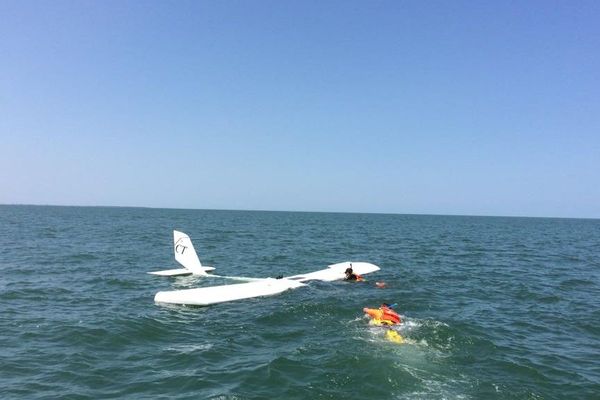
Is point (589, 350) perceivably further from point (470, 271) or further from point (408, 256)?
point (408, 256)

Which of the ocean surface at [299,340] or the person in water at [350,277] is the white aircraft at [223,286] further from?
the person in water at [350,277]

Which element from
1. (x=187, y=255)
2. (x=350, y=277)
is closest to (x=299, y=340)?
(x=350, y=277)

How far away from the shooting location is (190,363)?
1306cm

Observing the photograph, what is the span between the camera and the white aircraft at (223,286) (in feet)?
68.6

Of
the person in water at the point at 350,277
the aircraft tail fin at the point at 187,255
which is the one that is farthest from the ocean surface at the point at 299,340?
the aircraft tail fin at the point at 187,255

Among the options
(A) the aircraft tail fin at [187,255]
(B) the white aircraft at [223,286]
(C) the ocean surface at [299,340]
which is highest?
(A) the aircraft tail fin at [187,255]

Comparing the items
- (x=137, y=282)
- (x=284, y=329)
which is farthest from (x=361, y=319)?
(x=137, y=282)

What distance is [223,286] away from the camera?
23.0 m

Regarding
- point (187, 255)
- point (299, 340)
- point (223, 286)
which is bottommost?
point (299, 340)

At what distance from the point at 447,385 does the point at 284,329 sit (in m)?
7.19

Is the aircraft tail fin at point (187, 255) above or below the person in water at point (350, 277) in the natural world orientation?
above

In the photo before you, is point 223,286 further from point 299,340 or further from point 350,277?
point 299,340

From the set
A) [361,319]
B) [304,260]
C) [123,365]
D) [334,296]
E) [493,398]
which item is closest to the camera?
[493,398]

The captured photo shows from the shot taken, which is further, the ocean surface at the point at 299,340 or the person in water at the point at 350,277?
the person in water at the point at 350,277
